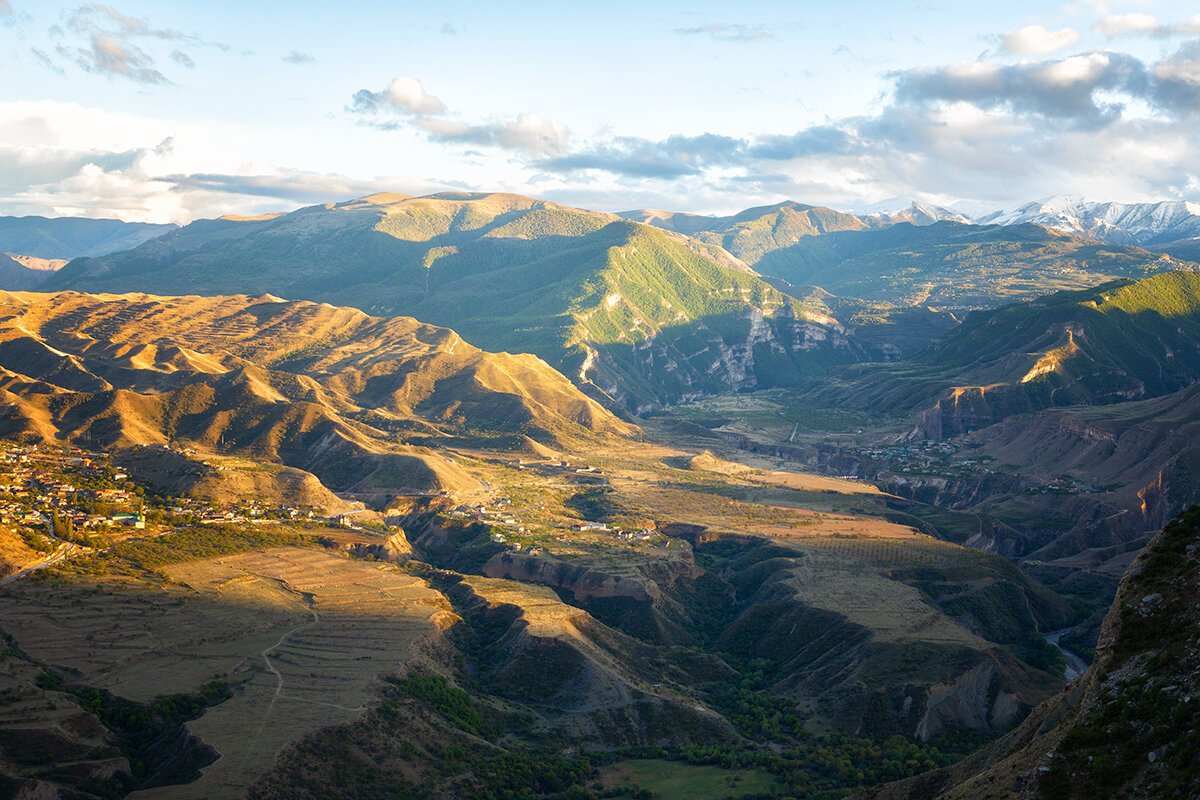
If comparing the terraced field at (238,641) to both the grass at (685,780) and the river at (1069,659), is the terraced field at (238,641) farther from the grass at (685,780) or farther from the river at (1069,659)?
the river at (1069,659)

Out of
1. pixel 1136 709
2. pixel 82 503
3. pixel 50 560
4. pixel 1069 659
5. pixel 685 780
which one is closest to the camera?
pixel 1136 709

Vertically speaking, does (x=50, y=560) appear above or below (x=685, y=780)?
above

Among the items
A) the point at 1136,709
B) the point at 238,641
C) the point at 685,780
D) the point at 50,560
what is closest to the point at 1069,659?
the point at 685,780

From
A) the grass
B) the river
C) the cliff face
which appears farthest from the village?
the cliff face

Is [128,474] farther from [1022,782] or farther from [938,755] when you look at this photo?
[1022,782]

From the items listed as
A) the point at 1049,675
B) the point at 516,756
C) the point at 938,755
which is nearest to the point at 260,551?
the point at 516,756

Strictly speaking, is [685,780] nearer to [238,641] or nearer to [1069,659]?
[238,641]

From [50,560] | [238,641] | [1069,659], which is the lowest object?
[1069,659]

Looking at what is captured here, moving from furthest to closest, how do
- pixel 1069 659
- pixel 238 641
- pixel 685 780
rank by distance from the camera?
pixel 1069 659 → pixel 238 641 → pixel 685 780
